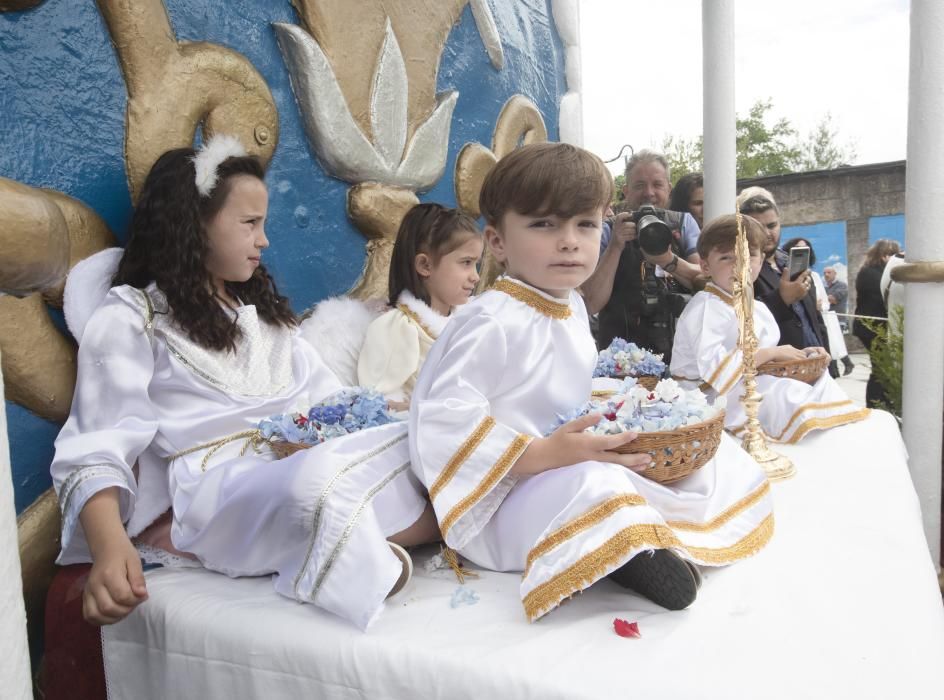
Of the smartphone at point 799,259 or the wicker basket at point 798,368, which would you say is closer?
the wicker basket at point 798,368

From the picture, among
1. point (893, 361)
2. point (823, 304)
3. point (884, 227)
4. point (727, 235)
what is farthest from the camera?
point (884, 227)

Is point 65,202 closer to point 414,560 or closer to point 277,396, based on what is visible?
point 277,396

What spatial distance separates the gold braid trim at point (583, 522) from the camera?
1.32 meters

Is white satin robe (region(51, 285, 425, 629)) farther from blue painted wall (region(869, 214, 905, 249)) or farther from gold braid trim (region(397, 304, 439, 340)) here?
blue painted wall (region(869, 214, 905, 249))

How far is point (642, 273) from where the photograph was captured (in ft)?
11.8

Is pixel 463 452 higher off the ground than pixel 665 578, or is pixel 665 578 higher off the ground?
pixel 463 452

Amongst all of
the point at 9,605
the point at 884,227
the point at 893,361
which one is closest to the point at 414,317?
the point at 9,605

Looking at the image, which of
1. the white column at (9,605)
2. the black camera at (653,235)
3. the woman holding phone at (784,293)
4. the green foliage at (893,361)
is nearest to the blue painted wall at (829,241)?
the green foliage at (893,361)

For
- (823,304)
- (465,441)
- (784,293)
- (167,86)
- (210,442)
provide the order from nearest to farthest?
(465,441), (210,442), (167,86), (784,293), (823,304)

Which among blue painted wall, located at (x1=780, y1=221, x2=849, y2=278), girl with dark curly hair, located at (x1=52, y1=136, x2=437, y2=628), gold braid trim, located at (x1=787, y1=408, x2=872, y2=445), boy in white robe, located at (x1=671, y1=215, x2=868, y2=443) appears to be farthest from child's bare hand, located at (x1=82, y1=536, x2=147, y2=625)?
blue painted wall, located at (x1=780, y1=221, x2=849, y2=278)

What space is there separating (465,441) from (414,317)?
1.04 m

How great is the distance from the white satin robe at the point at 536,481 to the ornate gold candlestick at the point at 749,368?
547mm

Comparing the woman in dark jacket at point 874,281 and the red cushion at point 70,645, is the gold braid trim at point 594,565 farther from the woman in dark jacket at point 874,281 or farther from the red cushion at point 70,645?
the woman in dark jacket at point 874,281

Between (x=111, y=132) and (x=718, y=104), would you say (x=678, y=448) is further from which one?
(x=718, y=104)
